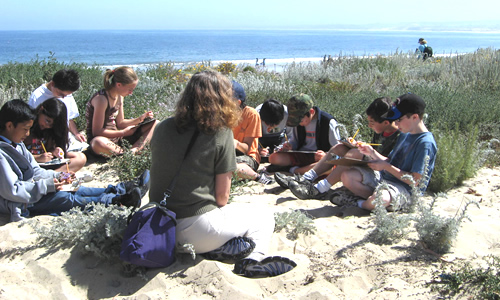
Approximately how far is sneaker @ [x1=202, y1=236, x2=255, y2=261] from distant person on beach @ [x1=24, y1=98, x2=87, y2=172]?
2.56 meters

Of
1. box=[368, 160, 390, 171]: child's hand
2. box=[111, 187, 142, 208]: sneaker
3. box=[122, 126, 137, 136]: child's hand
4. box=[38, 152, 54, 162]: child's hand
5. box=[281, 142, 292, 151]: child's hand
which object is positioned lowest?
box=[111, 187, 142, 208]: sneaker

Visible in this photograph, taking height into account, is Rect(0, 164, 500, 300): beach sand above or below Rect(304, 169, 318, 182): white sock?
below

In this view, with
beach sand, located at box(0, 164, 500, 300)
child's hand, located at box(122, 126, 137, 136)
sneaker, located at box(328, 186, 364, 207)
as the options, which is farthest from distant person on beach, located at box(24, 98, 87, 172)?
sneaker, located at box(328, 186, 364, 207)

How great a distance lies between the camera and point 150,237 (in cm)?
282

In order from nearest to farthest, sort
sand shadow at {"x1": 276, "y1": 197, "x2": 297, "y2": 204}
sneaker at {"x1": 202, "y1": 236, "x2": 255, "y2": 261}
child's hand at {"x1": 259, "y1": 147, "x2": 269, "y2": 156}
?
sneaker at {"x1": 202, "y1": 236, "x2": 255, "y2": 261} → sand shadow at {"x1": 276, "y1": 197, "x2": 297, "y2": 204} → child's hand at {"x1": 259, "y1": 147, "x2": 269, "y2": 156}

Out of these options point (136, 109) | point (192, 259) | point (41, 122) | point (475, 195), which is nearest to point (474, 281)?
point (192, 259)

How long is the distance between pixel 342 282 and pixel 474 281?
0.79 meters

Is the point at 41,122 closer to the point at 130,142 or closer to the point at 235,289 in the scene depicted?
the point at 130,142

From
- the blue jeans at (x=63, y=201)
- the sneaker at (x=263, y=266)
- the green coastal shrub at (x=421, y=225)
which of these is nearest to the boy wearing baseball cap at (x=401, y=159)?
the green coastal shrub at (x=421, y=225)

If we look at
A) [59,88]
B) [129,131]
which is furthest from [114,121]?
[59,88]

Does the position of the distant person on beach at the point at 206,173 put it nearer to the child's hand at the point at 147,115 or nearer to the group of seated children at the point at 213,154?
the group of seated children at the point at 213,154

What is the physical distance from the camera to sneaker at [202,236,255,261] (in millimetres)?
3133

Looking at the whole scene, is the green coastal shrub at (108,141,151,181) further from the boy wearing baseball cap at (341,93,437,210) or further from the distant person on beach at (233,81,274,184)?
the boy wearing baseball cap at (341,93,437,210)

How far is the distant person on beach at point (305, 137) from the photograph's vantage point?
16.7 feet
